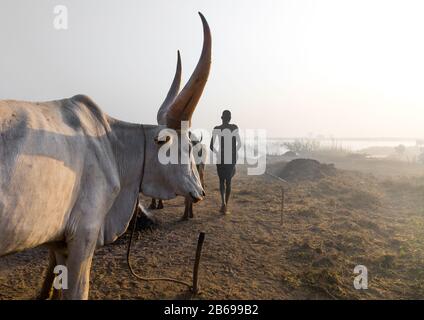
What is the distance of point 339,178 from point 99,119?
14.0 metres

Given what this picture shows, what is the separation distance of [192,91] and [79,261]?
168 cm

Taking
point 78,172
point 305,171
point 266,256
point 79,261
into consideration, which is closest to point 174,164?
point 78,172

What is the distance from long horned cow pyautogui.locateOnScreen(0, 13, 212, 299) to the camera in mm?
2123

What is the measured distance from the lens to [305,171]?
55.3 ft

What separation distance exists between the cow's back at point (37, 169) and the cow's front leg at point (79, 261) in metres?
0.15

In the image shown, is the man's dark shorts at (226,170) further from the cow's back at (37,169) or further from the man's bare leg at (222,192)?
the cow's back at (37,169)

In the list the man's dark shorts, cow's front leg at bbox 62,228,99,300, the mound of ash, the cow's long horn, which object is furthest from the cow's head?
the mound of ash

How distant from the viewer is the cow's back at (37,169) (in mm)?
2061

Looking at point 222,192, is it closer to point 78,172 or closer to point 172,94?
point 172,94

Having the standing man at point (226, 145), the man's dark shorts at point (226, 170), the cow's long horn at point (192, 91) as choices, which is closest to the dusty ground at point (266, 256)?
the man's dark shorts at point (226, 170)

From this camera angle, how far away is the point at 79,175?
255 cm
